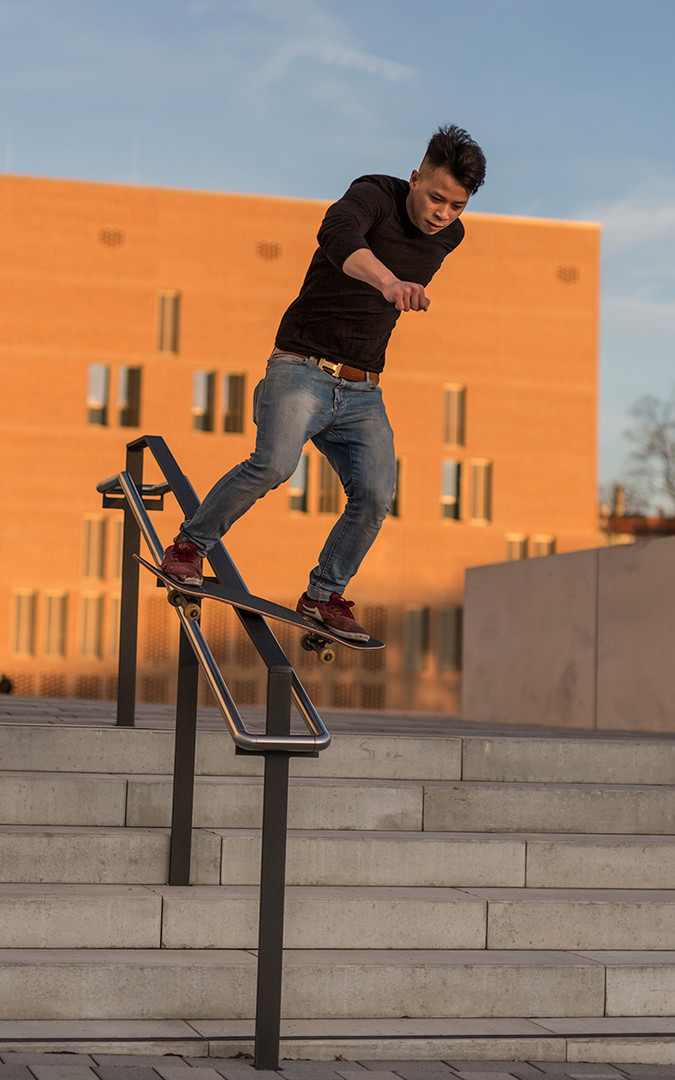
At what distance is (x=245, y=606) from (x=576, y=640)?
6.97 m

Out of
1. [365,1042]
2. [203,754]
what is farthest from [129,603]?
[365,1042]

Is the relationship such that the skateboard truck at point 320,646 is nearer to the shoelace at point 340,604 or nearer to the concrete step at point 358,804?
the shoelace at point 340,604

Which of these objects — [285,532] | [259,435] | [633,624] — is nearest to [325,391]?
[259,435]

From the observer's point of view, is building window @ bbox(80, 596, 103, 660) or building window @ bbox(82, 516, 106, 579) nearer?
building window @ bbox(80, 596, 103, 660)

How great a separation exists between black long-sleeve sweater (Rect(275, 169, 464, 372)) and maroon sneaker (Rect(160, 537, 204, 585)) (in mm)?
738

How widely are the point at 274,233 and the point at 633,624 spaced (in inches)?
1103

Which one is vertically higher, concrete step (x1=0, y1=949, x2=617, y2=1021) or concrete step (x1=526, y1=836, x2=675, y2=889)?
concrete step (x1=526, y1=836, x2=675, y2=889)

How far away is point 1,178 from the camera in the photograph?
113ft

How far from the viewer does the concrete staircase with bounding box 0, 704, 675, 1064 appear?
3.73 m

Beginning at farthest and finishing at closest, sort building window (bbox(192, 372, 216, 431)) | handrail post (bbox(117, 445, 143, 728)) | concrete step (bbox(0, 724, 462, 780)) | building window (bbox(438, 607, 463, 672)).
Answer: building window (bbox(438, 607, 463, 672)), building window (bbox(192, 372, 216, 431)), handrail post (bbox(117, 445, 143, 728)), concrete step (bbox(0, 724, 462, 780))

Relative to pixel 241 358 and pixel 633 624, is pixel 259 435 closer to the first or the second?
pixel 633 624

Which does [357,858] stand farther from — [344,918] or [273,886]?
[273,886]

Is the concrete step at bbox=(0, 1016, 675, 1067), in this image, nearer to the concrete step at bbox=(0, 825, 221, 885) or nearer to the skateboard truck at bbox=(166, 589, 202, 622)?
the concrete step at bbox=(0, 825, 221, 885)

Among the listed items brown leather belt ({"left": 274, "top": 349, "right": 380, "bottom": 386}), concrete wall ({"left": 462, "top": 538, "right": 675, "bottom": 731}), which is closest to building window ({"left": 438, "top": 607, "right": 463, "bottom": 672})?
concrete wall ({"left": 462, "top": 538, "right": 675, "bottom": 731})
